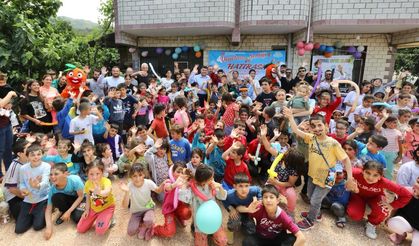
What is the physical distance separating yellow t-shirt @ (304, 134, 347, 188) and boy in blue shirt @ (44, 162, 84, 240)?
119 inches

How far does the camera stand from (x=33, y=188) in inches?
131

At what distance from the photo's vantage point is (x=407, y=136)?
4113mm

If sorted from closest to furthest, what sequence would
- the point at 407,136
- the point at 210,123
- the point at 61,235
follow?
1. the point at 61,235
2. the point at 407,136
3. the point at 210,123

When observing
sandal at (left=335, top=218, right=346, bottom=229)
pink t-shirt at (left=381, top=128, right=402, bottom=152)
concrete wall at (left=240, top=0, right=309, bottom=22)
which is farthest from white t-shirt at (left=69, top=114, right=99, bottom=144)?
concrete wall at (left=240, top=0, right=309, bottom=22)

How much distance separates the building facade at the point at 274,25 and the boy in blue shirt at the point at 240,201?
20.9 ft

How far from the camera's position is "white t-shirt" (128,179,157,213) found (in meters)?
3.16

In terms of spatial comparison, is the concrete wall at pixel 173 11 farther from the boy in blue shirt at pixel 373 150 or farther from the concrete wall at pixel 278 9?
the boy in blue shirt at pixel 373 150

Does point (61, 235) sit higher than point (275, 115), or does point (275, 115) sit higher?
point (275, 115)

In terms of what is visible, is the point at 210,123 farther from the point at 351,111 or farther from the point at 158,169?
the point at 351,111

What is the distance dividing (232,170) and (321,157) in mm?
1150

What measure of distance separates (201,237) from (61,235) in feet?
5.71

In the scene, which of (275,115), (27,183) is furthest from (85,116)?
(275,115)

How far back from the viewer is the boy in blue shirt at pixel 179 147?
3.99 metres

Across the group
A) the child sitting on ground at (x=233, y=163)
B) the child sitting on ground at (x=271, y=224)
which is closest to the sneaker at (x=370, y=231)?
the child sitting on ground at (x=271, y=224)
